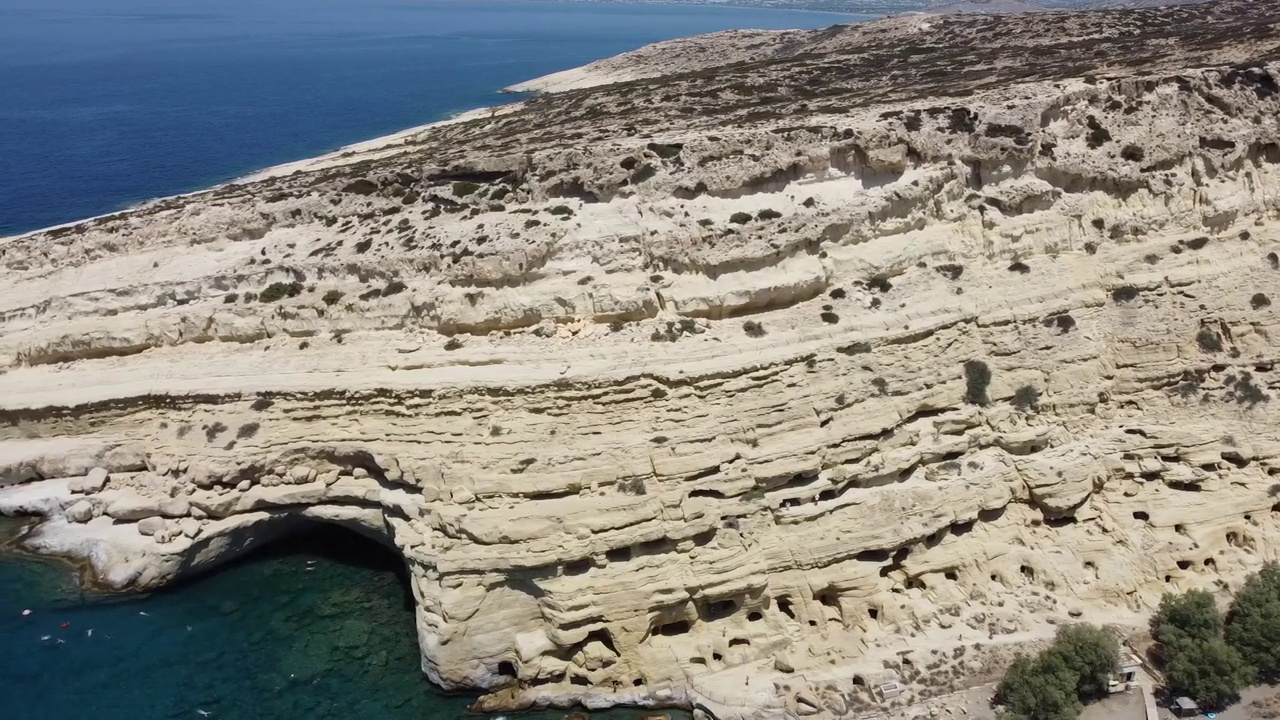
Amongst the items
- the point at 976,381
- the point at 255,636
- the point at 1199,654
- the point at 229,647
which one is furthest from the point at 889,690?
the point at 229,647

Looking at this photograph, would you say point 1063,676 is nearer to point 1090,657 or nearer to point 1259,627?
point 1090,657

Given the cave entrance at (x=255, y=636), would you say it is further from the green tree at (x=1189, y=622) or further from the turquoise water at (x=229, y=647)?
the green tree at (x=1189, y=622)

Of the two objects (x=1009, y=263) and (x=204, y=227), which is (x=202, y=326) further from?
(x=1009, y=263)

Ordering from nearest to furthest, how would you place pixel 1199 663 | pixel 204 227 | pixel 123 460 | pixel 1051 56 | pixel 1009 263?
pixel 1199 663
pixel 1009 263
pixel 123 460
pixel 204 227
pixel 1051 56

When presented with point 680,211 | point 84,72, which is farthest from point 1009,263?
point 84,72

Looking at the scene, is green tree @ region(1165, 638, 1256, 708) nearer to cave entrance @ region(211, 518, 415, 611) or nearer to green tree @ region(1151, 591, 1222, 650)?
green tree @ region(1151, 591, 1222, 650)

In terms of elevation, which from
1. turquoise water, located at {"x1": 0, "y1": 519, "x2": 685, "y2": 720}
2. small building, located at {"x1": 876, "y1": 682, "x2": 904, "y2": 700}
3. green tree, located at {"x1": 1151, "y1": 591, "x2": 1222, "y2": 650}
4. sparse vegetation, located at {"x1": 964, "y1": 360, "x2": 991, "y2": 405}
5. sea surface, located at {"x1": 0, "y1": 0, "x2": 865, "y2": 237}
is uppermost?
sea surface, located at {"x1": 0, "y1": 0, "x2": 865, "y2": 237}

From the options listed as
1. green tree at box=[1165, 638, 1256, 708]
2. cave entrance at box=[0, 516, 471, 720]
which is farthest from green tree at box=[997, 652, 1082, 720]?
cave entrance at box=[0, 516, 471, 720]
